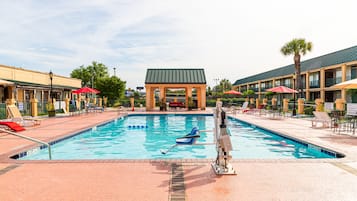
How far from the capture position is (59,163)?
6168mm

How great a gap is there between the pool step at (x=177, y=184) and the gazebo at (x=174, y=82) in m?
21.0

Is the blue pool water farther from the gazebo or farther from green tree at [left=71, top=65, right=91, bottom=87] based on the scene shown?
green tree at [left=71, top=65, right=91, bottom=87]

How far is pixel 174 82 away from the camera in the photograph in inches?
1060

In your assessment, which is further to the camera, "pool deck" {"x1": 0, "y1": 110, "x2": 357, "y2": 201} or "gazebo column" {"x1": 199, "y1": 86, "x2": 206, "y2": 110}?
"gazebo column" {"x1": 199, "y1": 86, "x2": 206, "y2": 110}

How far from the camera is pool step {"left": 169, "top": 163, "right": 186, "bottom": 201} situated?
4.15 m

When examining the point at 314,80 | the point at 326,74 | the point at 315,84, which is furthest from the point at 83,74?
the point at 326,74

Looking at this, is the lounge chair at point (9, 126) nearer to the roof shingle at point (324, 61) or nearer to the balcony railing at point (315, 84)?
the roof shingle at point (324, 61)

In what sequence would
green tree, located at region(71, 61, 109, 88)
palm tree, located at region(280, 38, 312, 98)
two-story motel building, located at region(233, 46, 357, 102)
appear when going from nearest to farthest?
two-story motel building, located at region(233, 46, 357, 102)
palm tree, located at region(280, 38, 312, 98)
green tree, located at region(71, 61, 109, 88)

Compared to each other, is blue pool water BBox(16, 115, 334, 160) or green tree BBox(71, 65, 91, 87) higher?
green tree BBox(71, 65, 91, 87)

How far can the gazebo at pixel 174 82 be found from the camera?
2695 centimetres

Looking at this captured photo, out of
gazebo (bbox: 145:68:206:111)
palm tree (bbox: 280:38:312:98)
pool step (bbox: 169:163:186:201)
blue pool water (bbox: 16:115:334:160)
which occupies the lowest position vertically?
Result: blue pool water (bbox: 16:115:334:160)

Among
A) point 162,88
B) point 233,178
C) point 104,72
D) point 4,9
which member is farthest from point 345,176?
point 104,72

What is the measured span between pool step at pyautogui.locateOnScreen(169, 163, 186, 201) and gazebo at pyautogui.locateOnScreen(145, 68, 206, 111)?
21.0 metres

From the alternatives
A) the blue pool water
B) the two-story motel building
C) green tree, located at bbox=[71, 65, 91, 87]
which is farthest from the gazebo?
green tree, located at bbox=[71, 65, 91, 87]
